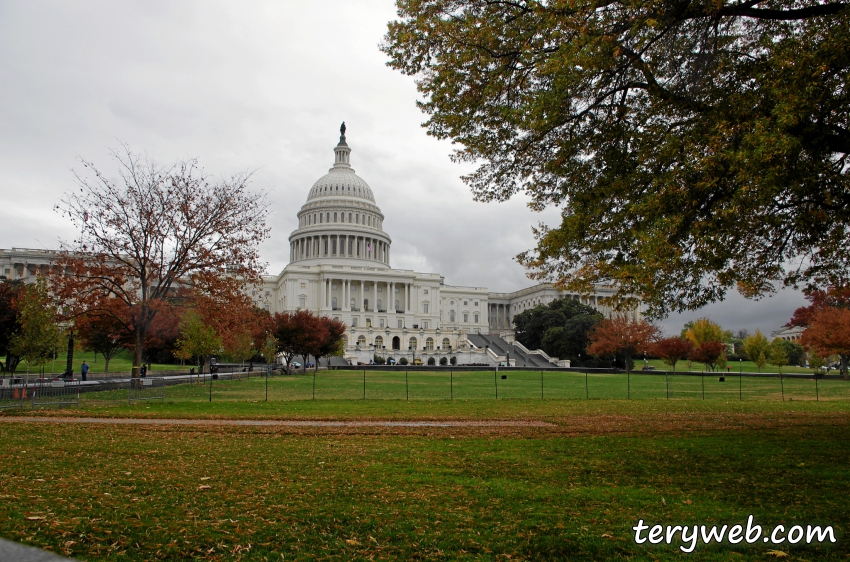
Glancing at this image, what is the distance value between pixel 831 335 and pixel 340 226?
317ft

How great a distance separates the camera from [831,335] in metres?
54.2

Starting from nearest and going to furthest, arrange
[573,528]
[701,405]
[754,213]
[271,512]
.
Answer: [573,528] < [271,512] < [754,213] < [701,405]

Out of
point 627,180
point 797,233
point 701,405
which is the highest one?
point 627,180

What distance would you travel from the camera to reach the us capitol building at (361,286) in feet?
374

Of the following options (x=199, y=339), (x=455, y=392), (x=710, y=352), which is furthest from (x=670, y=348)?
(x=199, y=339)

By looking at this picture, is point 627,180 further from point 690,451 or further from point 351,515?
point 351,515

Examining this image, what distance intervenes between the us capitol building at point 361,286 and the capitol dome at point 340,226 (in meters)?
0.21

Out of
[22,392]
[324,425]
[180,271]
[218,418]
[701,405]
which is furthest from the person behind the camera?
[180,271]

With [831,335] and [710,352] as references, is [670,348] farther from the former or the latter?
[831,335]

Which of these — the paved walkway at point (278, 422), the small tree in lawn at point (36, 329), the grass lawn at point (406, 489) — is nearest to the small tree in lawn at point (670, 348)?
the paved walkway at point (278, 422)

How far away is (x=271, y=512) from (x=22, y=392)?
61.6 ft

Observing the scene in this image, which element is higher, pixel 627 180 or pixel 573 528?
pixel 627 180

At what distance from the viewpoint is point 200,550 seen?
6.05 m

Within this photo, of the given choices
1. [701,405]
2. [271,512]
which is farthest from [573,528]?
[701,405]
